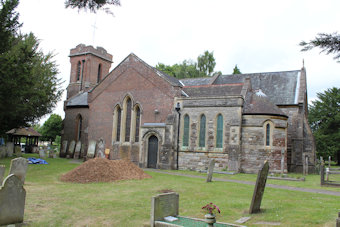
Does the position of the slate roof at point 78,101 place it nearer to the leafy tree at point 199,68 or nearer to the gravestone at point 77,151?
the gravestone at point 77,151

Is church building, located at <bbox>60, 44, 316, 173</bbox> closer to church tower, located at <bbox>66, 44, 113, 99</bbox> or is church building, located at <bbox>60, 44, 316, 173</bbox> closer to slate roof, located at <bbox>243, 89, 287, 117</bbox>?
slate roof, located at <bbox>243, 89, 287, 117</bbox>

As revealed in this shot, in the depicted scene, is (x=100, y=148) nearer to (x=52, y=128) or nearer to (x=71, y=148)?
(x=71, y=148)

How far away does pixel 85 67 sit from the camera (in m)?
41.3

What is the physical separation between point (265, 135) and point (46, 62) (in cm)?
2460

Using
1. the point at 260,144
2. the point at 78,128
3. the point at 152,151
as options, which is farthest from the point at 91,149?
the point at 260,144

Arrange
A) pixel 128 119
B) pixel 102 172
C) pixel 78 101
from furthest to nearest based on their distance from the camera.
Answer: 1. pixel 78 101
2. pixel 128 119
3. pixel 102 172

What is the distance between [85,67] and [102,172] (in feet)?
95.0

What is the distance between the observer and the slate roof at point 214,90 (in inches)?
1058

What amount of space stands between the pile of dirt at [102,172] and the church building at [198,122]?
24.6ft

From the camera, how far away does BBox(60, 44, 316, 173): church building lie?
22.9 metres

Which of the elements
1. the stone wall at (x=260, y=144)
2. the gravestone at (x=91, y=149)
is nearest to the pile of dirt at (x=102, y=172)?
the stone wall at (x=260, y=144)

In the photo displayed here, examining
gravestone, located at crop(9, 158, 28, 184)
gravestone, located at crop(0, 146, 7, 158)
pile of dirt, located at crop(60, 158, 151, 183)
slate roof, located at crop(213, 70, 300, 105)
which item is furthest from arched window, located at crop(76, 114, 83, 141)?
gravestone, located at crop(9, 158, 28, 184)

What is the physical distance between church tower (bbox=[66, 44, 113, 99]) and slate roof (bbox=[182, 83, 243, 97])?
721 inches

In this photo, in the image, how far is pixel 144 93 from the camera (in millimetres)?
27312
